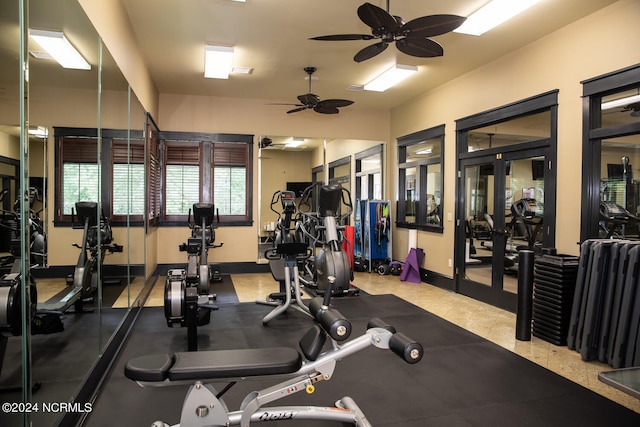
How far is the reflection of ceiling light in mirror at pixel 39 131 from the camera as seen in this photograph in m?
1.75

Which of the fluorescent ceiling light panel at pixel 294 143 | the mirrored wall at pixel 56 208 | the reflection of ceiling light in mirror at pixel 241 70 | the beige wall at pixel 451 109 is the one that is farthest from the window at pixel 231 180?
the mirrored wall at pixel 56 208

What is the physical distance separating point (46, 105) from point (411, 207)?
270 inches

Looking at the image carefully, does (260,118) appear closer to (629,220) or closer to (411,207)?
(411,207)

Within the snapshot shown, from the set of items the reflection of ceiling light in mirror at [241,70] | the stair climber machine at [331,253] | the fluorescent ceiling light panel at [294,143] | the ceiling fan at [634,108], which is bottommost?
the stair climber machine at [331,253]

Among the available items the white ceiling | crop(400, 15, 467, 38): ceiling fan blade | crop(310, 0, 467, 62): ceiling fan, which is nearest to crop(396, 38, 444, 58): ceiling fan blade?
crop(310, 0, 467, 62): ceiling fan

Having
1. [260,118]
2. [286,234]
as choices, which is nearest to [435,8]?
[286,234]

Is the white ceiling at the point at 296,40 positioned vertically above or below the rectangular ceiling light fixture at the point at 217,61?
above

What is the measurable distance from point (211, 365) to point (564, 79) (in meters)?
4.83

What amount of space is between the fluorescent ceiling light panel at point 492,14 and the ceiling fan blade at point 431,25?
→ 1.39 ft

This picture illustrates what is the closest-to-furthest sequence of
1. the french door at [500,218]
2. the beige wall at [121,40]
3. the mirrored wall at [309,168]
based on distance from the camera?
the beige wall at [121,40]
the french door at [500,218]
the mirrored wall at [309,168]

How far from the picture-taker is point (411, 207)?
8.02m

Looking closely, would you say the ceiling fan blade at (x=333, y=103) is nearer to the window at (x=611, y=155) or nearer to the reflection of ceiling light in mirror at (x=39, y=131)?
the window at (x=611, y=155)

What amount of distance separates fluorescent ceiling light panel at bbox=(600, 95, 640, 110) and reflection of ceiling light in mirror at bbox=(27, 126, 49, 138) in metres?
4.89

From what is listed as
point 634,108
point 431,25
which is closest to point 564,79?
point 634,108
